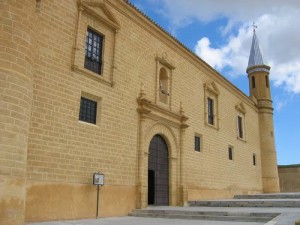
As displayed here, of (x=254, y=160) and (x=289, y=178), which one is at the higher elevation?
(x=254, y=160)

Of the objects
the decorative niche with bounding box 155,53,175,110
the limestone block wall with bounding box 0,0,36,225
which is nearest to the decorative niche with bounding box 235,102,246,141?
the decorative niche with bounding box 155,53,175,110

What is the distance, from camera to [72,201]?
10.4 metres

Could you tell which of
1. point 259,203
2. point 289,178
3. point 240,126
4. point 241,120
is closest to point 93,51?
point 259,203

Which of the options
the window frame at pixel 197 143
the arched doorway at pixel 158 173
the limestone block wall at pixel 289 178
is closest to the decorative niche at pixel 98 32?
the arched doorway at pixel 158 173

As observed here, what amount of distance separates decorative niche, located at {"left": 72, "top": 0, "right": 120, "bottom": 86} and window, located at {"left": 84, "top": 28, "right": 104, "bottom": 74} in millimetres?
106

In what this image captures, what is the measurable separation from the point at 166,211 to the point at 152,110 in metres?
4.40

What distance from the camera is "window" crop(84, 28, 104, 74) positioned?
40.0ft

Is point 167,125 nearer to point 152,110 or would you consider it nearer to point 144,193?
point 152,110

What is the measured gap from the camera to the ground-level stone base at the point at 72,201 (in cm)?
934

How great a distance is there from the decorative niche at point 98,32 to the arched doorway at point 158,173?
12.6 ft

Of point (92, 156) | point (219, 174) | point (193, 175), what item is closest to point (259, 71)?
point (219, 174)

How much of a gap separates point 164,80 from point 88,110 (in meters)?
5.70

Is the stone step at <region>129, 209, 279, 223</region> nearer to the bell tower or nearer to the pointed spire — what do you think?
the bell tower

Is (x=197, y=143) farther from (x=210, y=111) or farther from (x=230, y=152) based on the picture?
(x=230, y=152)
